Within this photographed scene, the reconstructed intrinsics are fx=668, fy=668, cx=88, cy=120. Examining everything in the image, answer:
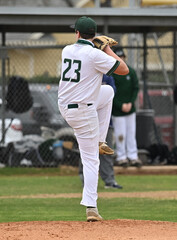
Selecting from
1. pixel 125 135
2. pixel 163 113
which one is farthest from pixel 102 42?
pixel 163 113

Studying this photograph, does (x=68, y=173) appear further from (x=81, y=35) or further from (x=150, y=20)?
(x=81, y=35)

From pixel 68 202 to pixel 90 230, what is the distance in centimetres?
313

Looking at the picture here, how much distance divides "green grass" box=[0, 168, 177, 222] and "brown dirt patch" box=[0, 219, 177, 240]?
3.01 ft

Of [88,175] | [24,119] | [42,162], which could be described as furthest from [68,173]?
[88,175]

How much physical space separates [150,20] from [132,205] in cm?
662

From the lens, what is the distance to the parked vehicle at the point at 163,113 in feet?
56.5

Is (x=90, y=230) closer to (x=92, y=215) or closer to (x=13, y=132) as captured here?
(x=92, y=215)

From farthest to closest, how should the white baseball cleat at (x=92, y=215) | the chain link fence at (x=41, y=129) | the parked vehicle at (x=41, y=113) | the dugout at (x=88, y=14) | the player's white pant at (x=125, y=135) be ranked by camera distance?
1. the parked vehicle at (x=41, y=113)
2. the chain link fence at (x=41, y=129)
3. the dugout at (x=88, y=14)
4. the player's white pant at (x=125, y=135)
5. the white baseball cleat at (x=92, y=215)

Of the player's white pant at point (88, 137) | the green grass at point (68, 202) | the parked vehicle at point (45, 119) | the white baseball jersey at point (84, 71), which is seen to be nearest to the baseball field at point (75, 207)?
the green grass at point (68, 202)

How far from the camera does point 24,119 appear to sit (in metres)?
15.5

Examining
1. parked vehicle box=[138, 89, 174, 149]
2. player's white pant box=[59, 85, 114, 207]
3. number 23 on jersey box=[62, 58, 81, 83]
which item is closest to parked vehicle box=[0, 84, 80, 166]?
parked vehicle box=[138, 89, 174, 149]

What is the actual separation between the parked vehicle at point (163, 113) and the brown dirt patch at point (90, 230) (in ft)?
33.5

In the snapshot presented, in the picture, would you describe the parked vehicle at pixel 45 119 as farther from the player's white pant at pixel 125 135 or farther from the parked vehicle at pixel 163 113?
the parked vehicle at pixel 163 113

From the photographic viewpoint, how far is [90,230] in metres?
6.48
